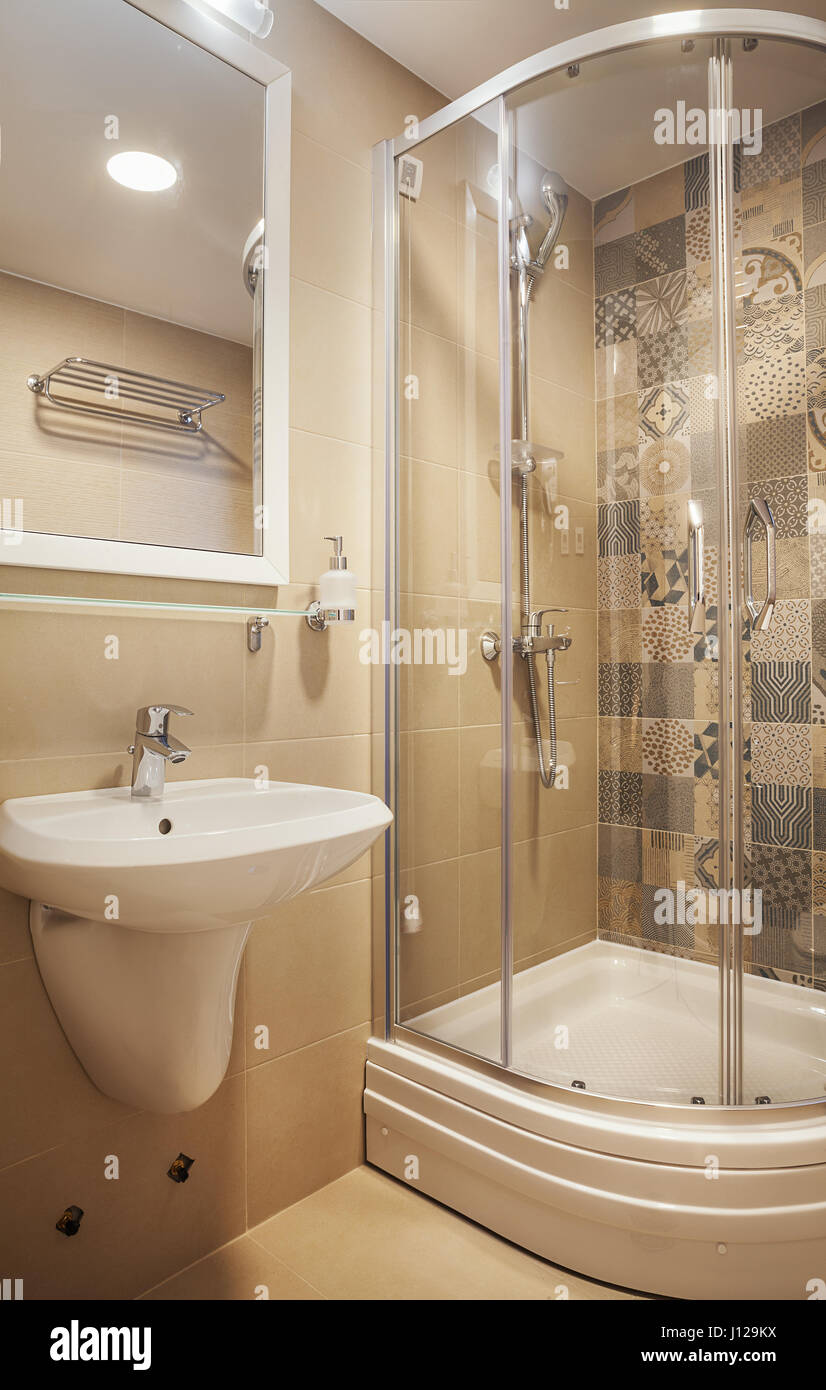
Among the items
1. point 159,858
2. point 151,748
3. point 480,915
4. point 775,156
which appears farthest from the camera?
point 480,915

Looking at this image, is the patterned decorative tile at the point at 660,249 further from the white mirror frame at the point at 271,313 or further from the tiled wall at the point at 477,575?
the white mirror frame at the point at 271,313

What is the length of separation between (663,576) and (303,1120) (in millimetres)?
1257

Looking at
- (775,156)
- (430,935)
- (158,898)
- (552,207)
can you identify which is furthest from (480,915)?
(775,156)

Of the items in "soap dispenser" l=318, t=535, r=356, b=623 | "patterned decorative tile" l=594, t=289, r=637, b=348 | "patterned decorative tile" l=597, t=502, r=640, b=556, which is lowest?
"soap dispenser" l=318, t=535, r=356, b=623

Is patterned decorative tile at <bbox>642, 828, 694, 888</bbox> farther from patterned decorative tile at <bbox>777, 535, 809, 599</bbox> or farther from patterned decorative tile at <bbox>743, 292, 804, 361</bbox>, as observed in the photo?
patterned decorative tile at <bbox>743, 292, 804, 361</bbox>

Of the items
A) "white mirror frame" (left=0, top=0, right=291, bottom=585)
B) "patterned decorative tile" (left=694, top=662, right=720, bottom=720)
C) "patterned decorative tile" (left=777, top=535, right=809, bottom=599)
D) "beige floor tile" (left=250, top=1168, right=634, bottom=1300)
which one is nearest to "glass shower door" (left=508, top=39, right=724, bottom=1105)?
"patterned decorative tile" (left=694, top=662, right=720, bottom=720)

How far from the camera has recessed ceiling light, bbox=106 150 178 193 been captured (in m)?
1.33

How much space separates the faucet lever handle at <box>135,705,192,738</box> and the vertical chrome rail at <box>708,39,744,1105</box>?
0.91 metres

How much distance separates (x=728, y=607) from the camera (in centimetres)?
139

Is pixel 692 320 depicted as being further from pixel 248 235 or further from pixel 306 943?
pixel 306 943

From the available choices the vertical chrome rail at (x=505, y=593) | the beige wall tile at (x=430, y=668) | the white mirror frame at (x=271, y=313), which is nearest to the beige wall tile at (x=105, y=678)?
the white mirror frame at (x=271, y=313)

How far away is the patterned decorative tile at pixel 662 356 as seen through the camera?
1416 millimetres

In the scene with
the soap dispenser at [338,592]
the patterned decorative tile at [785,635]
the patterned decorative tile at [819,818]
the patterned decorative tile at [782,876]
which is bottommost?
the patterned decorative tile at [782,876]

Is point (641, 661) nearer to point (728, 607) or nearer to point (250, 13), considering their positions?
point (728, 607)
